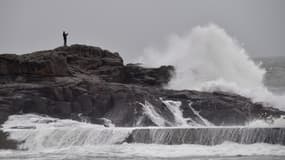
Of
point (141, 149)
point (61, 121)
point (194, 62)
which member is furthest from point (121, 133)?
point (194, 62)

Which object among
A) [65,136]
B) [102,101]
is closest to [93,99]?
[102,101]

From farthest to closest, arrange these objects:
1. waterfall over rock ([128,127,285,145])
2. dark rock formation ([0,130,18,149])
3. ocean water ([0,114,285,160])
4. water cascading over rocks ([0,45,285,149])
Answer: water cascading over rocks ([0,45,285,149]) → dark rock formation ([0,130,18,149]) → waterfall over rock ([128,127,285,145]) → ocean water ([0,114,285,160])

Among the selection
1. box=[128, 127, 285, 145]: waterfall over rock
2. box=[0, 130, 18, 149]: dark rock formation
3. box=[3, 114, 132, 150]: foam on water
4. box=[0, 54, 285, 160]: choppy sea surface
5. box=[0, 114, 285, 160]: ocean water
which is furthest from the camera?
box=[0, 130, 18, 149]: dark rock formation

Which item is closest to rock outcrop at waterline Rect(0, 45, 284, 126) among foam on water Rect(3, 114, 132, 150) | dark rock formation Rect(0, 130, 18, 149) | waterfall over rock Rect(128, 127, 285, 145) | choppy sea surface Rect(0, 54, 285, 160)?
dark rock formation Rect(0, 130, 18, 149)

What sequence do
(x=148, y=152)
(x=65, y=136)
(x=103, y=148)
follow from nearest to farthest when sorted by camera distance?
1. (x=148, y=152)
2. (x=103, y=148)
3. (x=65, y=136)

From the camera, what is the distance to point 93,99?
28.1 metres

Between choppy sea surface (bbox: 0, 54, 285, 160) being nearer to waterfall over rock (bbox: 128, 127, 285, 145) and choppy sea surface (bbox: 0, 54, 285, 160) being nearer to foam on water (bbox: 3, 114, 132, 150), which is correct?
foam on water (bbox: 3, 114, 132, 150)

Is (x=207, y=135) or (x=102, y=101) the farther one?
(x=102, y=101)

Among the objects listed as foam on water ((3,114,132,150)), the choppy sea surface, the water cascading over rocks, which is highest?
the water cascading over rocks

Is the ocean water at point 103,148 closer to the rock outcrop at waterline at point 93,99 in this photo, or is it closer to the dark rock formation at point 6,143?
the dark rock formation at point 6,143

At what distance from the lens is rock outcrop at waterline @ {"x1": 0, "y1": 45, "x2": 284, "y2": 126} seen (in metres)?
27.1

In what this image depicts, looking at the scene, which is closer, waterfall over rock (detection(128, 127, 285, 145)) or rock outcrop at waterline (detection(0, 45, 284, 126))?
waterfall over rock (detection(128, 127, 285, 145))

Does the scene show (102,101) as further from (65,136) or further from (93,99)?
(65,136)

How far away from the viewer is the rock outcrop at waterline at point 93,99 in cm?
2712
